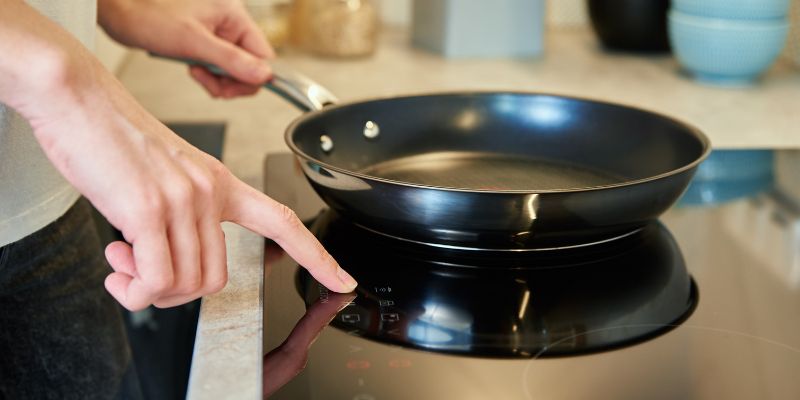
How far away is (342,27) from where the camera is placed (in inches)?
57.0

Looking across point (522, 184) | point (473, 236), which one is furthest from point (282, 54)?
point (473, 236)

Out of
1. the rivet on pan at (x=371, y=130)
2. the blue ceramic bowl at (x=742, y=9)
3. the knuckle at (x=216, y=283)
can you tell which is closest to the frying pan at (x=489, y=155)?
the rivet on pan at (x=371, y=130)

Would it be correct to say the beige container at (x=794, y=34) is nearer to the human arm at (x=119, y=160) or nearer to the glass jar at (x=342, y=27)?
the glass jar at (x=342, y=27)

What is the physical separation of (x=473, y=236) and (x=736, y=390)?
0.22 meters

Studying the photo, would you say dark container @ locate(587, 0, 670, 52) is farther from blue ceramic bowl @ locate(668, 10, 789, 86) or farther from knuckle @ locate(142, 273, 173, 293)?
knuckle @ locate(142, 273, 173, 293)

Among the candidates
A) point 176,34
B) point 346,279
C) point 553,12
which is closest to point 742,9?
point 553,12

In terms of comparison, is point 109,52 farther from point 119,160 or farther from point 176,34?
point 119,160

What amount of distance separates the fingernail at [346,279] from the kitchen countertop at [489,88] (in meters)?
0.10

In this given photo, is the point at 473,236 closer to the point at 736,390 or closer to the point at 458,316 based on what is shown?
the point at 458,316

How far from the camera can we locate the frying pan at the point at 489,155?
2.22ft

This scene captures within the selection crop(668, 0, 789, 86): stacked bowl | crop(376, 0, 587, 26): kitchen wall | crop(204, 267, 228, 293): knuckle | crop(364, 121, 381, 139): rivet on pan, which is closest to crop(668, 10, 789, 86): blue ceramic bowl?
crop(668, 0, 789, 86): stacked bowl

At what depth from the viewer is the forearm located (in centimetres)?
50

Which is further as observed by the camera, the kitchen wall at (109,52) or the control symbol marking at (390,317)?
the kitchen wall at (109,52)

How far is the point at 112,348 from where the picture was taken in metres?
0.84
